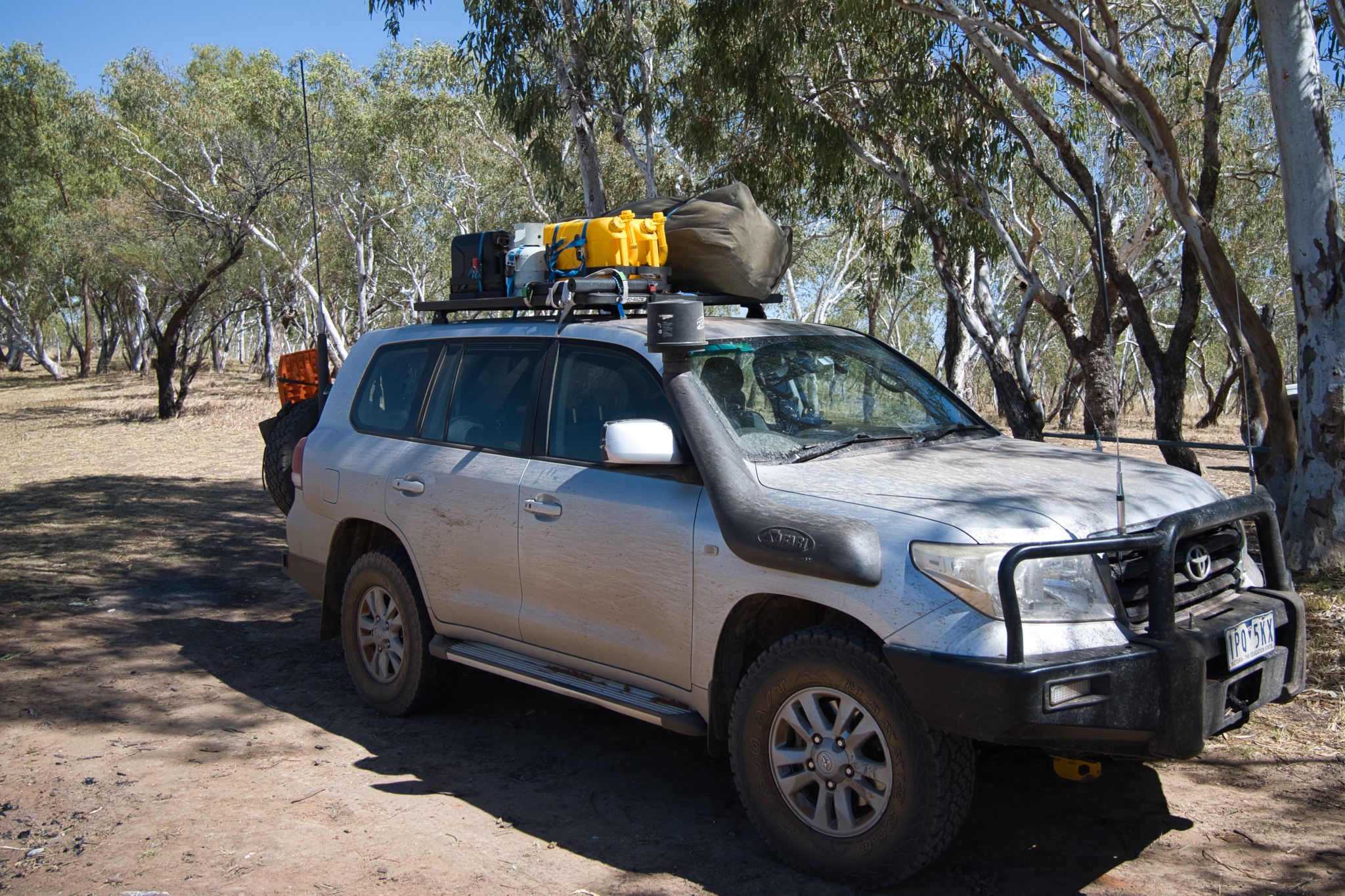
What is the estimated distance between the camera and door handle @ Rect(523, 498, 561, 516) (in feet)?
14.5

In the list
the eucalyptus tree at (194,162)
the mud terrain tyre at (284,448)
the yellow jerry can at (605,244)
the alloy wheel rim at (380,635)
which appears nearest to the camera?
the yellow jerry can at (605,244)

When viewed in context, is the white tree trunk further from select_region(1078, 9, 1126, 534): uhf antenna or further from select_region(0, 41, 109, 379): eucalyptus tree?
select_region(0, 41, 109, 379): eucalyptus tree

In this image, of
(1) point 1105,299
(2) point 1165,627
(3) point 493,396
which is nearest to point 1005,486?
(2) point 1165,627

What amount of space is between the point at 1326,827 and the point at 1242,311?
13.0 feet

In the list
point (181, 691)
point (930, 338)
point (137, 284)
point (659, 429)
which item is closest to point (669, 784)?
point (659, 429)

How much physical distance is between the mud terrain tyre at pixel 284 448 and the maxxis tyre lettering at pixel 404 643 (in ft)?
6.18

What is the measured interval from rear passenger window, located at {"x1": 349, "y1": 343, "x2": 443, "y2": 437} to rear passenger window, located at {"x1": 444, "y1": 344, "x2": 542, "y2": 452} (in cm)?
29

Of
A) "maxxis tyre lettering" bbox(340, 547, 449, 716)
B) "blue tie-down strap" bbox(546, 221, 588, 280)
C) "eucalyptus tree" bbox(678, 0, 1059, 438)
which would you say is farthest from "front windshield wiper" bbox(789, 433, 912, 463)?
"eucalyptus tree" bbox(678, 0, 1059, 438)

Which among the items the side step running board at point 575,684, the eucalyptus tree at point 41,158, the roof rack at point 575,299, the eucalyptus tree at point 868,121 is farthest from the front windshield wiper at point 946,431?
the eucalyptus tree at point 41,158

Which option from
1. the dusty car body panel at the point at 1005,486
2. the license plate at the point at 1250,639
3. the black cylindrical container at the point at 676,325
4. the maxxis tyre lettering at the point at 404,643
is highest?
the black cylindrical container at the point at 676,325

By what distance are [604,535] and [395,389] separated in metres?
1.84

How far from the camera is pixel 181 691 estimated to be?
5.80 meters

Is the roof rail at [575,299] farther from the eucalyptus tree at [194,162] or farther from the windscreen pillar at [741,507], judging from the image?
the eucalyptus tree at [194,162]

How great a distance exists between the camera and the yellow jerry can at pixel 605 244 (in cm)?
501
